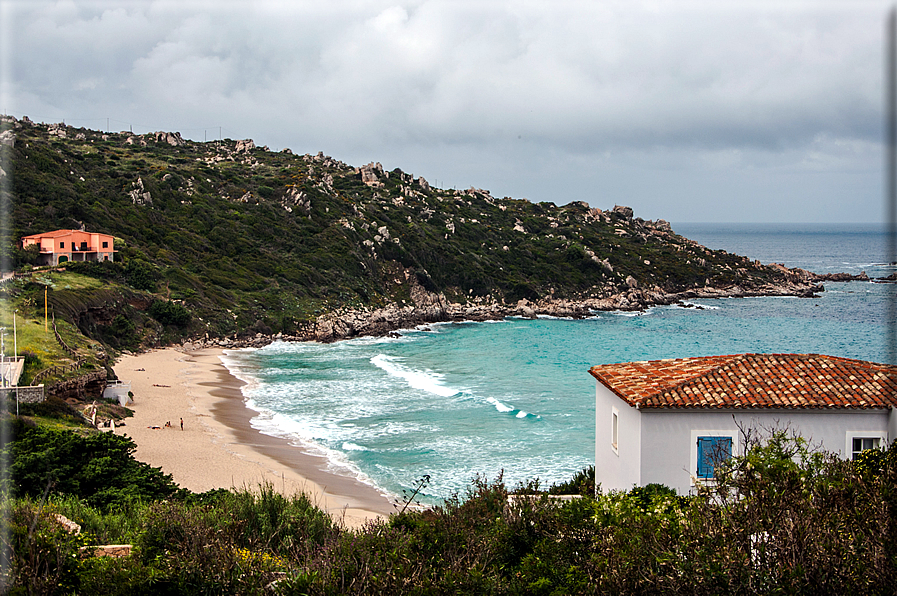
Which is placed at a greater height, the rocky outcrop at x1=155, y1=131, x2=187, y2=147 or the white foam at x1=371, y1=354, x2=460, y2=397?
the rocky outcrop at x1=155, y1=131, x2=187, y2=147

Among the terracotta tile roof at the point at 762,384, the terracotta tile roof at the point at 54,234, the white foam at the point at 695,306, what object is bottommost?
the terracotta tile roof at the point at 762,384

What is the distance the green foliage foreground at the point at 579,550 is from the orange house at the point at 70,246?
43.7m

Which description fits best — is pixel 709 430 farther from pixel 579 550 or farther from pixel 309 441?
pixel 309 441

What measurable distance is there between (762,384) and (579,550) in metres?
5.38

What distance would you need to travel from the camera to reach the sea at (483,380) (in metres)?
23.6

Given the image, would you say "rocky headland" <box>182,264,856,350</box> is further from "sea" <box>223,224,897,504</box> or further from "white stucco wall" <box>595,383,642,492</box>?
"white stucco wall" <box>595,383,642,492</box>

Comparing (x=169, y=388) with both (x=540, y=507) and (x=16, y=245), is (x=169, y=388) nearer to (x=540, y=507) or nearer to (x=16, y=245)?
(x=16, y=245)

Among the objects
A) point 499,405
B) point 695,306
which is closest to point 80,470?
point 499,405

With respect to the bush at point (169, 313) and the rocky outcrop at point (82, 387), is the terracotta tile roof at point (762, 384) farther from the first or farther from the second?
the bush at point (169, 313)

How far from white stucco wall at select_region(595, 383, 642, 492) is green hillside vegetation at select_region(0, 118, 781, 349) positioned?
33455mm

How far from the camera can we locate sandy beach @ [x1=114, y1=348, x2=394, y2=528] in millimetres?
19688

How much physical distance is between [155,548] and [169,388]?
90.4 ft

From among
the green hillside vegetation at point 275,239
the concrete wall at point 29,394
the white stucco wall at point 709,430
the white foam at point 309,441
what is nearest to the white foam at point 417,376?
the white foam at point 309,441

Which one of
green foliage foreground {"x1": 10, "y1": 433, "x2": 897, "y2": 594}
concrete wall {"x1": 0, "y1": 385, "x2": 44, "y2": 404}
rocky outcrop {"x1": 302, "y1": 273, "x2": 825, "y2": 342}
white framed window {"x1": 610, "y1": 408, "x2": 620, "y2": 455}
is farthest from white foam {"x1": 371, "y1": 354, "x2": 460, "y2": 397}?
green foliage foreground {"x1": 10, "y1": 433, "x2": 897, "y2": 594}
